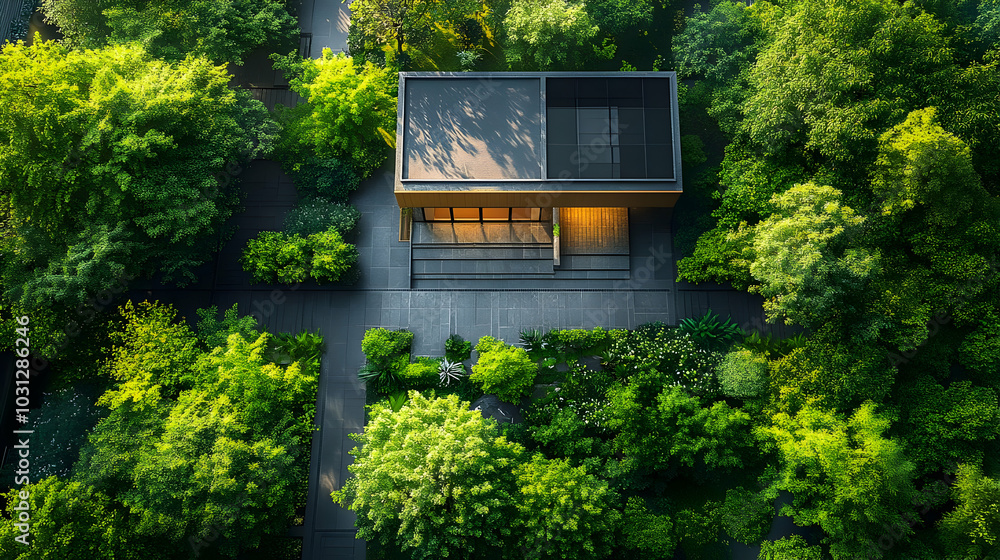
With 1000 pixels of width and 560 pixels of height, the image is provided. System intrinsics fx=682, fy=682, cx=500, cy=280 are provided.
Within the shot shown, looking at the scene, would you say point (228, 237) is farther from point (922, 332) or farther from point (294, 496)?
point (922, 332)

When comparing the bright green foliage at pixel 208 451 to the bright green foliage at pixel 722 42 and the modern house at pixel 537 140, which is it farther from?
the bright green foliage at pixel 722 42

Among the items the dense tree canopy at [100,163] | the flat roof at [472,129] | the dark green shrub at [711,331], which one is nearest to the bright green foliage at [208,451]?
the dense tree canopy at [100,163]

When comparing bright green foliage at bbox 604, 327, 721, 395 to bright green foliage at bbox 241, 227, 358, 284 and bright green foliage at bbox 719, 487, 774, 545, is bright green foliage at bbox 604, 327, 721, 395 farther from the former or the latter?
bright green foliage at bbox 241, 227, 358, 284

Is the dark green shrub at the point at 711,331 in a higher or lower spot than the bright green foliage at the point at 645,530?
higher

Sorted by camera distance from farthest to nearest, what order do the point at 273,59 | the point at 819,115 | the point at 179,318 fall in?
the point at 273,59
the point at 179,318
the point at 819,115

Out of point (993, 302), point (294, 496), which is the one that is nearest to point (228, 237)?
point (294, 496)

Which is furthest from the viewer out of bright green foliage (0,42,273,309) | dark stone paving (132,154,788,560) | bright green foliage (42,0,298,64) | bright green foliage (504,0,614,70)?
dark stone paving (132,154,788,560)

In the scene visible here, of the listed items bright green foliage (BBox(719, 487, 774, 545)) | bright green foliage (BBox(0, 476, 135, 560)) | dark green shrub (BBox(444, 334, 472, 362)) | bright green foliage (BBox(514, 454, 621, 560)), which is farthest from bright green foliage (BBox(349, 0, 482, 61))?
bright green foliage (BBox(719, 487, 774, 545))
